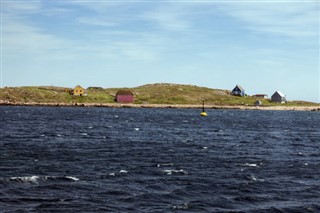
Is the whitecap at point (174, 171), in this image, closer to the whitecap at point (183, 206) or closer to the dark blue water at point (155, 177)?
the dark blue water at point (155, 177)

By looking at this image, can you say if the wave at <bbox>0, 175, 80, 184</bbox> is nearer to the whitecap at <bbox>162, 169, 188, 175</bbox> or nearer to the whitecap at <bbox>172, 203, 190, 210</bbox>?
the whitecap at <bbox>162, 169, 188, 175</bbox>

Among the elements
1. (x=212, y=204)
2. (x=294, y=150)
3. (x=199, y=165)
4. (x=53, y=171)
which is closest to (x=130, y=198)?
(x=212, y=204)

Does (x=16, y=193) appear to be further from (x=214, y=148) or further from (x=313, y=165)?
(x=214, y=148)

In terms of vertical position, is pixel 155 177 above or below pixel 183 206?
above

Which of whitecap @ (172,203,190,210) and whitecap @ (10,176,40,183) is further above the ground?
whitecap @ (10,176,40,183)

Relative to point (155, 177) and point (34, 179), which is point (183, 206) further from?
point (34, 179)

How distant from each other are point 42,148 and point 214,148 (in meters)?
26.8

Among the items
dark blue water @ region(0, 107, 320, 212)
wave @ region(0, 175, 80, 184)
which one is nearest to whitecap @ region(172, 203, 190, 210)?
dark blue water @ region(0, 107, 320, 212)

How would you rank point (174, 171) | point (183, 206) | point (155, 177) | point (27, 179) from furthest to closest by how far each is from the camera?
1. point (174, 171)
2. point (155, 177)
3. point (27, 179)
4. point (183, 206)

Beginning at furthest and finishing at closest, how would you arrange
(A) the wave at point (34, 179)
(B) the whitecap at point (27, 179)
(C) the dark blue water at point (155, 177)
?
(B) the whitecap at point (27, 179), (A) the wave at point (34, 179), (C) the dark blue water at point (155, 177)

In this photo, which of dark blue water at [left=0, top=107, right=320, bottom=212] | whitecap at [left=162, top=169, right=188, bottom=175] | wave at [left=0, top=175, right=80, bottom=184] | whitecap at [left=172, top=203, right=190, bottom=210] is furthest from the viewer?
whitecap at [left=162, top=169, right=188, bottom=175]

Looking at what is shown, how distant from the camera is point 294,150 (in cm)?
7331

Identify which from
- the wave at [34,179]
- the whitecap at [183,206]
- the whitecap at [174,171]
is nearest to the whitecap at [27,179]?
the wave at [34,179]

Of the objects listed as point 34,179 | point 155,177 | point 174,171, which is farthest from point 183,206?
point 34,179
